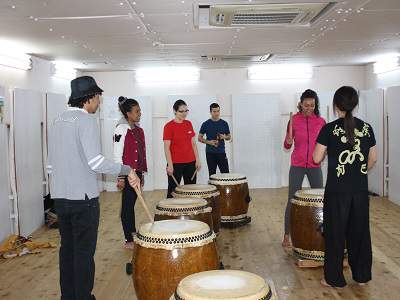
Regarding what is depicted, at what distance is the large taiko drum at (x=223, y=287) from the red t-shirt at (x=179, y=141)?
284 centimetres

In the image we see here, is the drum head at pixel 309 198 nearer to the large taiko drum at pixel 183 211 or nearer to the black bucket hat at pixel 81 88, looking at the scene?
the large taiko drum at pixel 183 211

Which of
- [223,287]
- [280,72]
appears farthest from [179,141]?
[280,72]

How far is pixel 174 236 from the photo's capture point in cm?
234

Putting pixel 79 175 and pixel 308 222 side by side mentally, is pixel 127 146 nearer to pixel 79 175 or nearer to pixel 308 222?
pixel 79 175

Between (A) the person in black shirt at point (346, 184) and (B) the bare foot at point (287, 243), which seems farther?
(B) the bare foot at point (287, 243)

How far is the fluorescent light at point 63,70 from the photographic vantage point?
6.38 m

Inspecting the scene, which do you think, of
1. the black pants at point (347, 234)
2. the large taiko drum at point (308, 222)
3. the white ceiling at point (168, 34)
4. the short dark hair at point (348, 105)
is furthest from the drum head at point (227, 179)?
the short dark hair at point (348, 105)

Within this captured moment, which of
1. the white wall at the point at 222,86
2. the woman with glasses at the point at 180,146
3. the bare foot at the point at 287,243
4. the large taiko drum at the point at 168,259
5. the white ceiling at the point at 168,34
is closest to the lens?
the large taiko drum at the point at 168,259

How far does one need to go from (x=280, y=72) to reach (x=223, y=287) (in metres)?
6.51

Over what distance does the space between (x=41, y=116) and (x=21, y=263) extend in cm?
198

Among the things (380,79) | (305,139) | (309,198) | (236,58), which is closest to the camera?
(309,198)

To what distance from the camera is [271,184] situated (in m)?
7.84

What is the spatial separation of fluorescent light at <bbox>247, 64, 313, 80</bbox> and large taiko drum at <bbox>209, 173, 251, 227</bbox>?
350cm

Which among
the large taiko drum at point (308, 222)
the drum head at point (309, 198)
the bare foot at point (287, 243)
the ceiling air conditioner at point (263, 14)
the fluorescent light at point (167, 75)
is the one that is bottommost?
the bare foot at point (287, 243)
